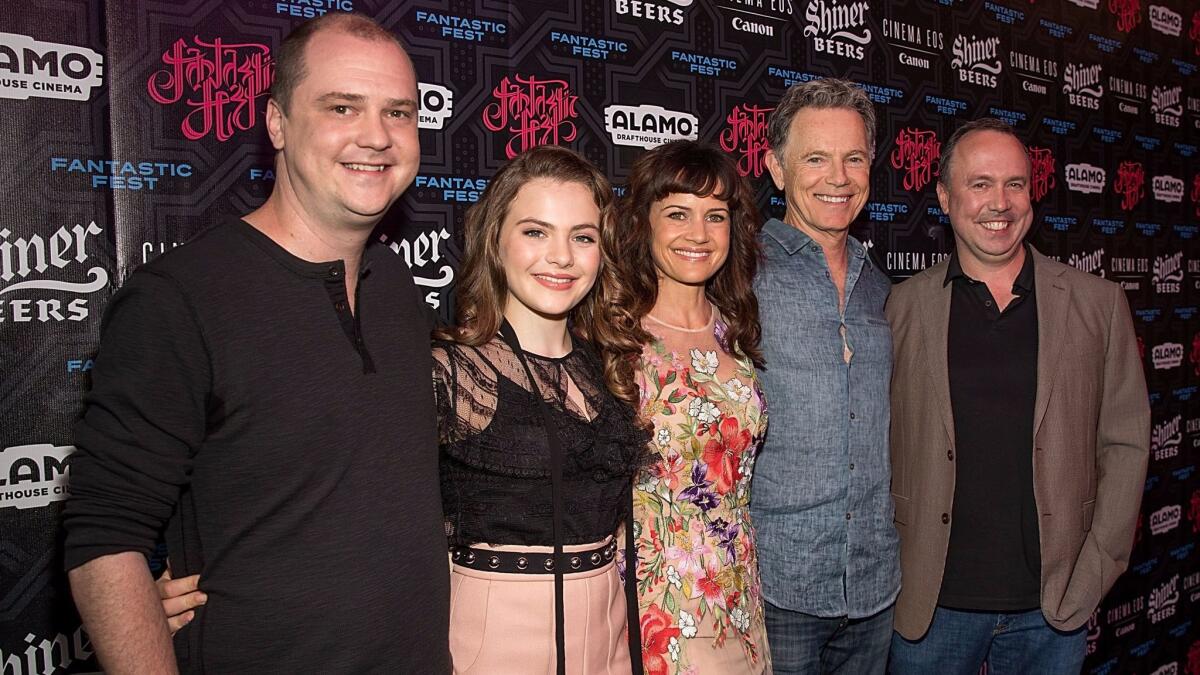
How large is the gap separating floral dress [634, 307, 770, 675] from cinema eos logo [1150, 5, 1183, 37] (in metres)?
4.34

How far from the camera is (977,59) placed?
4.00 m

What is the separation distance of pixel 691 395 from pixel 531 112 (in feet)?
3.61

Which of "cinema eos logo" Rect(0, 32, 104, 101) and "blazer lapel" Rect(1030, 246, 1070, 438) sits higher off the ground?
"cinema eos logo" Rect(0, 32, 104, 101)

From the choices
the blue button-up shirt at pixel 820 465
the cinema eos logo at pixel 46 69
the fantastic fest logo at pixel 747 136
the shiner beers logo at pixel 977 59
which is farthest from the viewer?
the shiner beers logo at pixel 977 59

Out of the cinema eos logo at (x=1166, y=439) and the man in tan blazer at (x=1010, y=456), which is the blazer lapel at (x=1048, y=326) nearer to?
the man in tan blazer at (x=1010, y=456)

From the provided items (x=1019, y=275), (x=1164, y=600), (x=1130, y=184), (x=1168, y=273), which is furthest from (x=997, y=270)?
(x=1164, y=600)

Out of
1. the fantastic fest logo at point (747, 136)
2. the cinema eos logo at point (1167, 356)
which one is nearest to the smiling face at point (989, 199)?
the fantastic fest logo at point (747, 136)

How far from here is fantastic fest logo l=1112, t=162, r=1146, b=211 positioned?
15.3 ft

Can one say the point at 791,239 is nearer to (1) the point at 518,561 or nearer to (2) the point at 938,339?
(2) the point at 938,339

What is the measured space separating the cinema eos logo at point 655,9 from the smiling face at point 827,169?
26.4 inches

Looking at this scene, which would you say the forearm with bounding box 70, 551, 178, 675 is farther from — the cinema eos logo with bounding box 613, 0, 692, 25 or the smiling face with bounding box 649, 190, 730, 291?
the cinema eos logo with bounding box 613, 0, 692, 25

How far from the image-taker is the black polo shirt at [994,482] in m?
2.57

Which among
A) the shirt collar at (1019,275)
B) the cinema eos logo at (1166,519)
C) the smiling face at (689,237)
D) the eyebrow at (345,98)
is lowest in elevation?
the cinema eos logo at (1166,519)

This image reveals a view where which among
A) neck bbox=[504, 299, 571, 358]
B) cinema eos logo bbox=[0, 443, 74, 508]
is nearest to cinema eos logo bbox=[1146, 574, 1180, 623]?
neck bbox=[504, 299, 571, 358]
